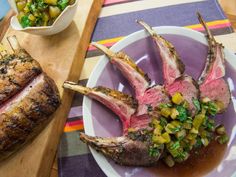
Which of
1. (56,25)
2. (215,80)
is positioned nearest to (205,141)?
(215,80)

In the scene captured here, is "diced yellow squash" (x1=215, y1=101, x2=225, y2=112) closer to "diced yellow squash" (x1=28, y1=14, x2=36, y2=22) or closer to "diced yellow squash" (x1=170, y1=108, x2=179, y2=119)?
"diced yellow squash" (x1=170, y1=108, x2=179, y2=119)

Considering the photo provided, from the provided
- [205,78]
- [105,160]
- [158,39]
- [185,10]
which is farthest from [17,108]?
[185,10]

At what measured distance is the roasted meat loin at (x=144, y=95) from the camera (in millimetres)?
1179

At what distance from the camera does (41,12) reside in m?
1.46

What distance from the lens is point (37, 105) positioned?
4.26 ft

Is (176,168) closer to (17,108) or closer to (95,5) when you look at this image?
(17,108)

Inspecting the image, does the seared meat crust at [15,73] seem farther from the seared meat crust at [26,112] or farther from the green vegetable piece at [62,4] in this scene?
the green vegetable piece at [62,4]

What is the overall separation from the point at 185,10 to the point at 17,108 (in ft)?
3.23

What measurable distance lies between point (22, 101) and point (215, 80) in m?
0.78

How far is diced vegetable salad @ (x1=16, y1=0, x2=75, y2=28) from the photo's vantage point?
56.9 inches

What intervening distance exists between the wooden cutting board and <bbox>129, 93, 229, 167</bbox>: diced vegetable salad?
1.30 ft

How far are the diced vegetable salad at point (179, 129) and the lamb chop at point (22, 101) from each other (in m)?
0.39

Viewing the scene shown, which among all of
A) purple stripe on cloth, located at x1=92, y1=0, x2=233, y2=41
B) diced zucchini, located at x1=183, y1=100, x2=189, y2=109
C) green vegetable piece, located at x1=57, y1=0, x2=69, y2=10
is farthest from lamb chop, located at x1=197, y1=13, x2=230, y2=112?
green vegetable piece, located at x1=57, y1=0, x2=69, y2=10

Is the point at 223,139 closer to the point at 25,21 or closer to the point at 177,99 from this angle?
the point at 177,99
